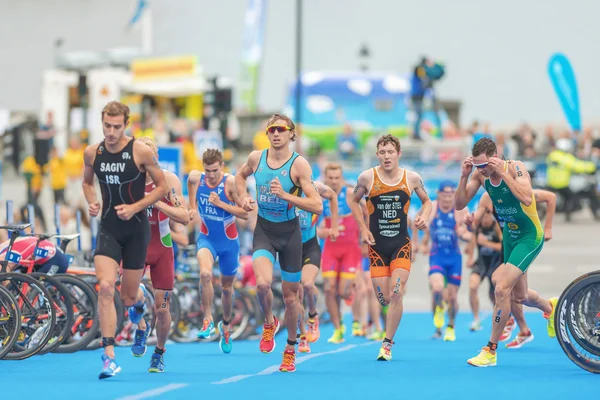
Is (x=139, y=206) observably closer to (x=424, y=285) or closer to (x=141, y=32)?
(x=424, y=285)

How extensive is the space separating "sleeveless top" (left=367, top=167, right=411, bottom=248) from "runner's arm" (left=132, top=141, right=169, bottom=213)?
9.53ft

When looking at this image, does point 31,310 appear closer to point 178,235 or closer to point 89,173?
point 89,173

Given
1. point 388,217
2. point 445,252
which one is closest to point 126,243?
point 388,217

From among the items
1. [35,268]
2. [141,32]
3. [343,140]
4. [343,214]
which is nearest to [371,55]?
[343,140]

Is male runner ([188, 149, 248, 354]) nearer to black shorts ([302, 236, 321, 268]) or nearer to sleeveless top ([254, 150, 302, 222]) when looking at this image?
black shorts ([302, 236, 321, 268])

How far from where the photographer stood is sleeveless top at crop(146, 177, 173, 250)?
1211cm

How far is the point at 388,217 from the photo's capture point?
13.1m

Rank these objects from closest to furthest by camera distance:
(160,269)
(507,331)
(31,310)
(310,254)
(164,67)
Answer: (160,269) < (31,310) < (310,254) < (507,331) < (164,67)

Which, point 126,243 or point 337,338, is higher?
point 126,243

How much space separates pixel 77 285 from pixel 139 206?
328cm

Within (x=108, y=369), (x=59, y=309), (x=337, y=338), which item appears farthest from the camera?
(x=337, y=338)

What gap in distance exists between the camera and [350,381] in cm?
1057

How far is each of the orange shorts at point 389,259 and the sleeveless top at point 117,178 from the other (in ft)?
10.3

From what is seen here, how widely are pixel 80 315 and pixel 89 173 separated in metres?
3.31
